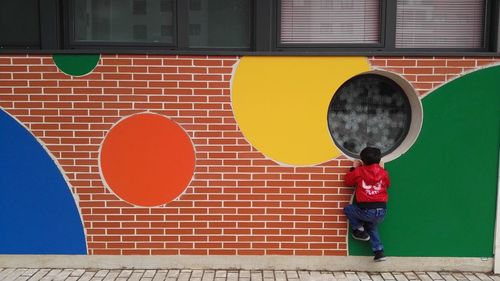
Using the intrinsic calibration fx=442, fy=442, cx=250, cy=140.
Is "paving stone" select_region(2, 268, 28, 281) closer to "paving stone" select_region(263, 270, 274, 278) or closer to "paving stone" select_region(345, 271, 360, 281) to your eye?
"paving stone" select_region(263, 270, 274, 278)

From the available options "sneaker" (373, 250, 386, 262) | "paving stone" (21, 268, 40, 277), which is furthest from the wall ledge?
"sneaker" (373, 250, 386, 262)

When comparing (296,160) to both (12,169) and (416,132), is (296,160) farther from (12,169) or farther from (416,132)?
(12,169)

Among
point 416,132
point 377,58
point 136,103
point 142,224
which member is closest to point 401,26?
point 377,58

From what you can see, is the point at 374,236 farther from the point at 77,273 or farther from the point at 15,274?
the point at 15,274

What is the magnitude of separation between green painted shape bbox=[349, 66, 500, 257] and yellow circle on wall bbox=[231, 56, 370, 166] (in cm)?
75

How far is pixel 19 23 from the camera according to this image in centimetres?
425

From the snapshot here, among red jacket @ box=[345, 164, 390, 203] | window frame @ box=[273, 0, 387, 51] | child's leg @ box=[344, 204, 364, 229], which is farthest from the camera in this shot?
window frame @ box=[273, 0, 387, 51]

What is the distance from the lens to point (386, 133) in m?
4.35

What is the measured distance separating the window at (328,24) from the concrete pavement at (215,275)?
87.3 inches

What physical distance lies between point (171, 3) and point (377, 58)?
201 centimetres

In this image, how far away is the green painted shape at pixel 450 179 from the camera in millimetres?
4094

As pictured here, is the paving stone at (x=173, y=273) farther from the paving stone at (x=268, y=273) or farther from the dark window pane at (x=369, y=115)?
the dark window pane at (x=369, y=115)

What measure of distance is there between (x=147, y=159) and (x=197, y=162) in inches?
18.6

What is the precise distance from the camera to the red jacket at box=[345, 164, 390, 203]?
13.0 feet
